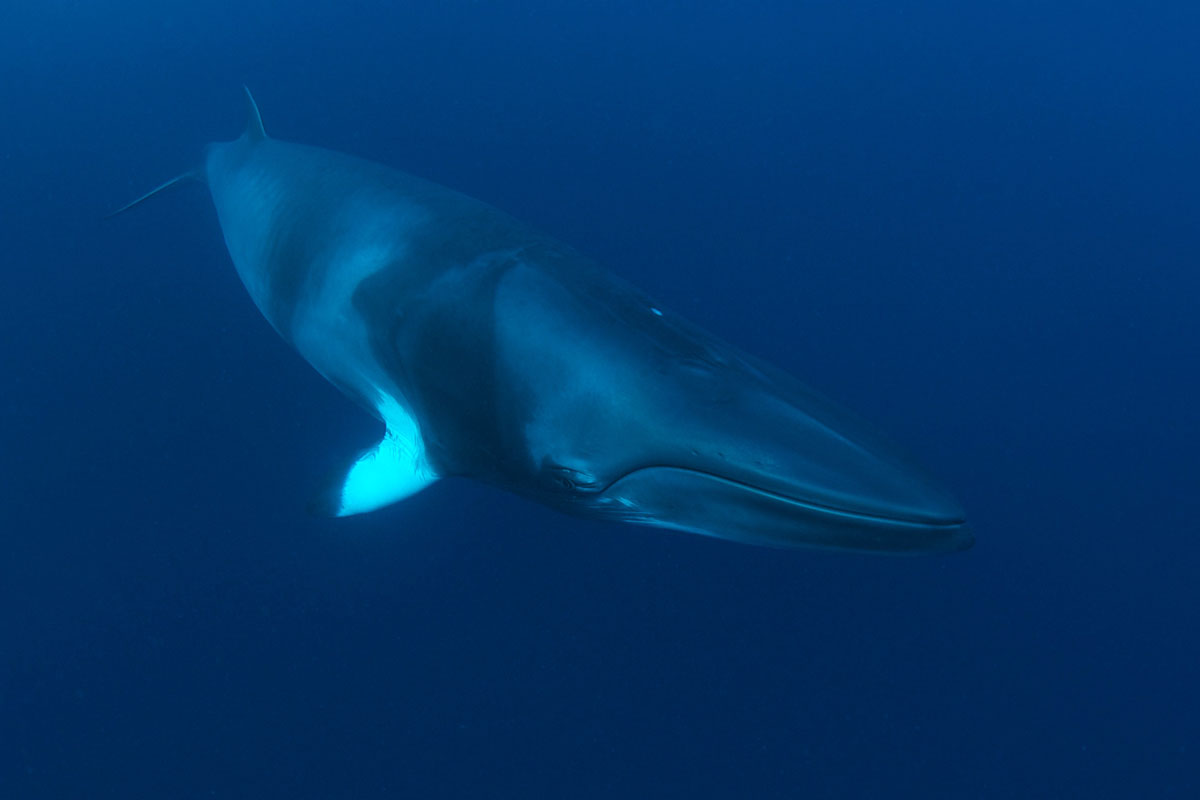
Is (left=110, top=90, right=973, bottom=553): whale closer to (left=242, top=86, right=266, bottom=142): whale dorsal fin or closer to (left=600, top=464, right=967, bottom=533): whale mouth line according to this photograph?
(left=600, top=464, right=967, bottom=533): whale mouth line

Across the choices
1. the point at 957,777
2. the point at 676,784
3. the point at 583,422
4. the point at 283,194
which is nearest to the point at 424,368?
the point at 583,422

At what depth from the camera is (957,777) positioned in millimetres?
10055

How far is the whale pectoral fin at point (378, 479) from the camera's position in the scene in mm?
6875

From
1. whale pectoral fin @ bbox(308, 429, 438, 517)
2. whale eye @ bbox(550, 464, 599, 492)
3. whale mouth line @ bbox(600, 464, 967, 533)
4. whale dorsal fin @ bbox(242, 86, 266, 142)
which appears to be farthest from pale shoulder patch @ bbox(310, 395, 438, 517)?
Answer: whale dorsal fin @ bbox(242, 86, 266, 142)

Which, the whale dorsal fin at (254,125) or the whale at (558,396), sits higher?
the whale dorsal fin at (254,125)

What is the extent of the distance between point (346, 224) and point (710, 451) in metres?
4.27

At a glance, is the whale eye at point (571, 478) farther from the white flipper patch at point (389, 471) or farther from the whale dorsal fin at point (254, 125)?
the whale dorsal fin at point (254, 125)

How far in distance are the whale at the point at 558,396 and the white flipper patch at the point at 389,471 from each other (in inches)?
0.8

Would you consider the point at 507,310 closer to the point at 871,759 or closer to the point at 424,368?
the point at 424,368

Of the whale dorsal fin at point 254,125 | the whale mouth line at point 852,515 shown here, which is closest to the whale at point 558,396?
the whale mouth line at point 852,515

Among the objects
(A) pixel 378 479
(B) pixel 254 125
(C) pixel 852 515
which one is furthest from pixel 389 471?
(B) pixel 254 125

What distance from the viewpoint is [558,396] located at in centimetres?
524

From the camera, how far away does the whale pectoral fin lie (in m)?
6.88

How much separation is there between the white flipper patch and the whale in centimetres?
2
